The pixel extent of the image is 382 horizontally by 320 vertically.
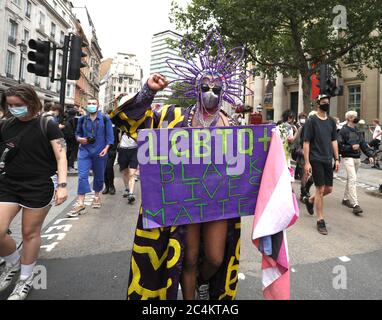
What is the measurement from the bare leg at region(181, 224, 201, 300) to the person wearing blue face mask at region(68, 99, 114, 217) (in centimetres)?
379

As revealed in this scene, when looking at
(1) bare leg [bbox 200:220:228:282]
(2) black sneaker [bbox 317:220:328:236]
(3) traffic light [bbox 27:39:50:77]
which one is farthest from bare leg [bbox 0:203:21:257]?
(3) traffic light [bbox 27:39:50:77]

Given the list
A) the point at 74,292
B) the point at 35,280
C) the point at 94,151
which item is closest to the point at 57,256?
the point at 35,280

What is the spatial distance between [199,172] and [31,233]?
1.70 m

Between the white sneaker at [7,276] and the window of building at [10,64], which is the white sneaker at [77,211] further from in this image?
the window of building at [10,64]

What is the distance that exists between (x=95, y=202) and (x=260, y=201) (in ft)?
15.7

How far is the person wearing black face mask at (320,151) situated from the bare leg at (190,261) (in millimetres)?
3297

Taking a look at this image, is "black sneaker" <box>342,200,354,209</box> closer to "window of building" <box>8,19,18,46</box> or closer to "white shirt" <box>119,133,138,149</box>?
"white shirt" <box>119,133,138,149</box>

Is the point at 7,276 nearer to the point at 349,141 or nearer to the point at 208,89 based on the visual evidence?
the point at 208,89

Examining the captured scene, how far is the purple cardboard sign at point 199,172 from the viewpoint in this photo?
2.16m

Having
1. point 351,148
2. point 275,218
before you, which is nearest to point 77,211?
point 275,218

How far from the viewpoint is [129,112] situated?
7.48ft

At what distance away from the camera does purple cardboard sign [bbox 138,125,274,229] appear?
2158 mm

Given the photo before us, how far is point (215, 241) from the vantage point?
235 centimetres

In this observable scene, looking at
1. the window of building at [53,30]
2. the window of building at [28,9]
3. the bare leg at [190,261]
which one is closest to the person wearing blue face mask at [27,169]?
the bare leg at [190,261]
